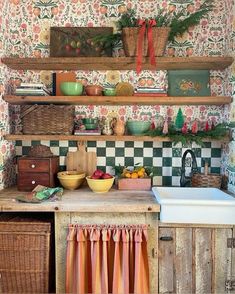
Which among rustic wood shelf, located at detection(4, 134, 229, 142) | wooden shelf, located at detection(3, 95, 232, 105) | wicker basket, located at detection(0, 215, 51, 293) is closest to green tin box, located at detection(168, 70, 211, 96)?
wooden shelf, located at detection(3, 95, 232, 105)

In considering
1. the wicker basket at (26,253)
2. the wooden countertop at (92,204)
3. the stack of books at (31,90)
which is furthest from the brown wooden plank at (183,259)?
the stack of books at (31,90)

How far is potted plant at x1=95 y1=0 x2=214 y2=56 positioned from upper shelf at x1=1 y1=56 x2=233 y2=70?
0.09m

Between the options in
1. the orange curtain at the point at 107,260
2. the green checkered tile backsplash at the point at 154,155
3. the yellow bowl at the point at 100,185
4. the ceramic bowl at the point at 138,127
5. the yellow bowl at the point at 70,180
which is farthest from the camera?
the green checkered tile backsplash at the point at 154,155

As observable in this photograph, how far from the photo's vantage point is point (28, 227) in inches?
74.5

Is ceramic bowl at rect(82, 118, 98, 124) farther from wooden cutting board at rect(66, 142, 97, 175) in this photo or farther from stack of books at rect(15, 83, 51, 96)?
stack of books at rect(15, 83, 51, 96)

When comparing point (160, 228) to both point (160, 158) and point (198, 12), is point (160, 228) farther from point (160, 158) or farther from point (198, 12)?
point (198, 12)

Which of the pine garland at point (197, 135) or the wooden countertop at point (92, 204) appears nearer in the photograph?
the wooden countertop at point (92, 204)

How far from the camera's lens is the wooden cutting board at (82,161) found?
2.52m

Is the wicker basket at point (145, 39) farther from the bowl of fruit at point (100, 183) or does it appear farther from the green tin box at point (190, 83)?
the bowl of fruit at point (100, 183)

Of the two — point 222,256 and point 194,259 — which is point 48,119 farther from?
point 222,256

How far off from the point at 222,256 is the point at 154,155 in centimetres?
98

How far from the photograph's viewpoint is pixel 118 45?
8.03 feet

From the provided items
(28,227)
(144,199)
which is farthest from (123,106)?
(28,227)

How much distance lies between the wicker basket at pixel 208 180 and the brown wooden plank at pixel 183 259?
547mm
